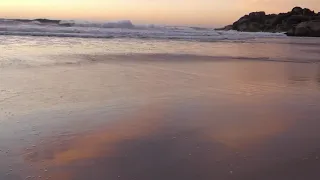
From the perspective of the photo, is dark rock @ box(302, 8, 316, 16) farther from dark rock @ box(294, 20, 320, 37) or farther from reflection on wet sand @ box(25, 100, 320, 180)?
reflection on wet sand @ box(25, 100, 320, 180)

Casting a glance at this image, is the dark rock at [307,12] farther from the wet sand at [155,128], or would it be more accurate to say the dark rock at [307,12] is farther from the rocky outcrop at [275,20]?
the wet sand at [155,128]

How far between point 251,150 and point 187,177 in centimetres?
101

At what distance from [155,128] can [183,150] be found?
87 centimetres

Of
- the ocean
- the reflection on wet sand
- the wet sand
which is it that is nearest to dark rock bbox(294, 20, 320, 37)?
the ocean

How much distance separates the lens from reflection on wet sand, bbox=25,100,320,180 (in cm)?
334

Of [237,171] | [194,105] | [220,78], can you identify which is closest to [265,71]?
[220,78]

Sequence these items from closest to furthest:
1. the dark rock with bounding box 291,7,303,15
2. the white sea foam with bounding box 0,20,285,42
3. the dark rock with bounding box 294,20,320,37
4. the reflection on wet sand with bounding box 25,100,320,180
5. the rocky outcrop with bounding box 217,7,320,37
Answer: the reflection on wet sand with bounding box 25,100,320,180, the white sea foam with bounding box 0,20,285,42, the dark rock with bounding box 294,20,320,37, the rocky outcrop with bounding box 217,7,320,37, the dark rock with bounding box 291,7,303,15

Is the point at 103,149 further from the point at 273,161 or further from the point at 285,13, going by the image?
the point at 285,13

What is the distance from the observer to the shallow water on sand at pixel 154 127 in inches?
134

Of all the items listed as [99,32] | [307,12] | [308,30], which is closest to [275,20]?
[307,12]

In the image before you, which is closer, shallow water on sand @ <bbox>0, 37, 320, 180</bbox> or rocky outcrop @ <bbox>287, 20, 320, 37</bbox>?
shallow water on sand @ <bbox>0, 37, 320, 180</bbox>

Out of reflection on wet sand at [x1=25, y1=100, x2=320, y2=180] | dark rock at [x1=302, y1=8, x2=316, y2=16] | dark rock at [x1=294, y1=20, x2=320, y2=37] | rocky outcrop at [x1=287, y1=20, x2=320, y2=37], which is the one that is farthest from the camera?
dark rock at [x1=302, y1=8, x2=316, y2=16]

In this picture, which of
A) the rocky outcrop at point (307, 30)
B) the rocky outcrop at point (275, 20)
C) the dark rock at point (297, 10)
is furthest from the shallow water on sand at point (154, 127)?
the dark rock at point (297, 10)

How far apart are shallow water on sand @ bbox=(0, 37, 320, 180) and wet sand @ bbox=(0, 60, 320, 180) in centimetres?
1
